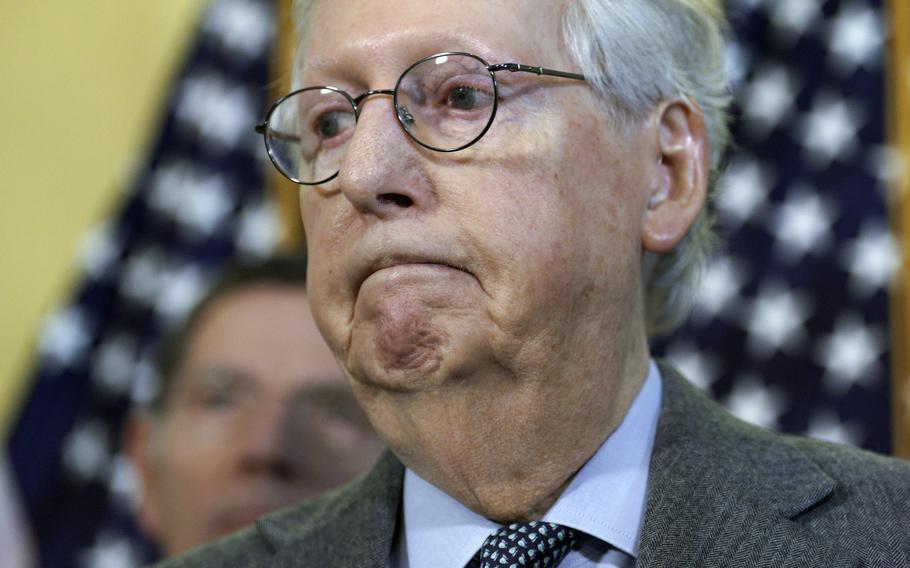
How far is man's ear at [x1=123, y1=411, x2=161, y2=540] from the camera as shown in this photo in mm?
3398

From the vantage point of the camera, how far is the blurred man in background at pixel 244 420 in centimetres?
304

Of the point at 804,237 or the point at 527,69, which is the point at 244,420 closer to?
the point at 527,69

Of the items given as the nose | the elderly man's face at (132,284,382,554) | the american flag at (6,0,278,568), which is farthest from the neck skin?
the american flag at (6,0,278,568)

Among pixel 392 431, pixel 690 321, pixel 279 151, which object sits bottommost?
pixel 690 321

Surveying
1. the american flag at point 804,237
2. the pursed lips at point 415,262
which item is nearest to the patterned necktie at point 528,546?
the pursed lips at point 415,262

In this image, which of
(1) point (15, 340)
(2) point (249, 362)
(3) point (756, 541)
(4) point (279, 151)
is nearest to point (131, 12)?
(1) point (15, 340)

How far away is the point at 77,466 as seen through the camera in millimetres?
4711

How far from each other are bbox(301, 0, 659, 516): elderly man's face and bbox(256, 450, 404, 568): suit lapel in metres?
0.14

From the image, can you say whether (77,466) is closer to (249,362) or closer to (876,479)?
(249,362)

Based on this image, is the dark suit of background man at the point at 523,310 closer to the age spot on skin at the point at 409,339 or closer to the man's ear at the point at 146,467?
the age spot on skin at the point at 409,339

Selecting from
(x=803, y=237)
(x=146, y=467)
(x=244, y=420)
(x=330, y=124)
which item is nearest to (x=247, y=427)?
(x=244, y=420)

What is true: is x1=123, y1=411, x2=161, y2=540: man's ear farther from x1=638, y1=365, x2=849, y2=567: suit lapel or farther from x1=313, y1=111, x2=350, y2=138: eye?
x1=638, y1=365, x2=849, y2=567: suit lapel

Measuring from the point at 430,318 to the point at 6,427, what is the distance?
3.66 metres

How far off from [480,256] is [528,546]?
16.0 inches
